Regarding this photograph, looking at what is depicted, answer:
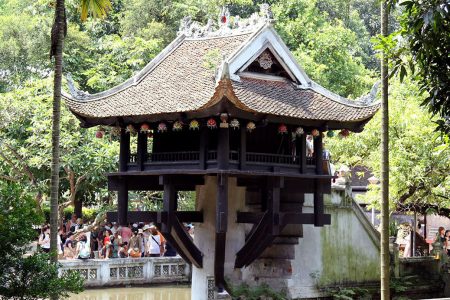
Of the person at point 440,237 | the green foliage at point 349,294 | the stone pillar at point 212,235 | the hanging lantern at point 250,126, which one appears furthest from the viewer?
the person at point 440,237

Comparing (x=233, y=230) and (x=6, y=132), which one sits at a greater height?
(x=6, y=132)

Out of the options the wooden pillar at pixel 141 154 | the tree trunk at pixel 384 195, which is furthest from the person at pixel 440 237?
the tree trunk at pixel 384 195

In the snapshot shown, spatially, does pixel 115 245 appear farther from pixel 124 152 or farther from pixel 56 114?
pixel 56 114

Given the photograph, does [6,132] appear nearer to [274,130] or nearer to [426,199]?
[274,130]

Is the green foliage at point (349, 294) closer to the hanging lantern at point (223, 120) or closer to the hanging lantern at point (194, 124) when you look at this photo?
the hanging lantern at point (223, 120)

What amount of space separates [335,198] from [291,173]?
3611 mm

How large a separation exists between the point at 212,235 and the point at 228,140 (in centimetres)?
309

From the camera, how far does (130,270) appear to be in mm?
24453

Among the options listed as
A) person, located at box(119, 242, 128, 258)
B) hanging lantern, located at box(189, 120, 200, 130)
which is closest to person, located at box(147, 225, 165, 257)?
person, located at box(119, 242, 128, 258)

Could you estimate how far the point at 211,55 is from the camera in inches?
793

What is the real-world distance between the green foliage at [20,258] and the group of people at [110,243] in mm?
11849

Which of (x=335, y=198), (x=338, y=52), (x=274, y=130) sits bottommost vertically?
(x=335, y=198)

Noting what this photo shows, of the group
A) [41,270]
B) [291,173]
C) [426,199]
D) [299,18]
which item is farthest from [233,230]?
[299,18]

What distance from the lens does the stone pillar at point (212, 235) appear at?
2008 cm
